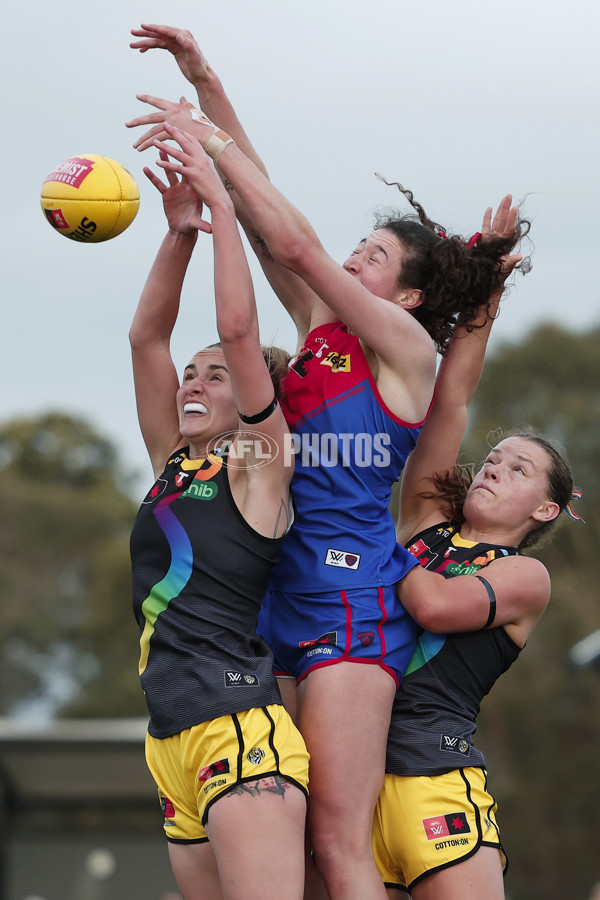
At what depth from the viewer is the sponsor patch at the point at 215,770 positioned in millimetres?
3640

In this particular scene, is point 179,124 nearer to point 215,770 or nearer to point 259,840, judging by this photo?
point 215,770

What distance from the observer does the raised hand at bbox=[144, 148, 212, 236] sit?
14.1 feet

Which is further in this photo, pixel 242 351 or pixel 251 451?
pixel 251 451

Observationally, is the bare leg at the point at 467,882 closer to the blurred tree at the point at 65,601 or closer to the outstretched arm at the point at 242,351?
the outstretched arm at the point at 242,351

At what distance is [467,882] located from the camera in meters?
4.00

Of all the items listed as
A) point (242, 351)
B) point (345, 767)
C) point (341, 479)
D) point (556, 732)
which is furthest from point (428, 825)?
point (556, 732)

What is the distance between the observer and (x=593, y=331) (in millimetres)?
26703

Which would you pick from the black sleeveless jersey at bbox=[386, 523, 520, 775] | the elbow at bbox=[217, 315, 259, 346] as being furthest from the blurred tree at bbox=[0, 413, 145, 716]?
the elbow at bbox=[217, 315, 259, 346]

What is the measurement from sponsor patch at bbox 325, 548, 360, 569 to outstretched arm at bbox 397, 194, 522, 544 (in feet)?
2.47

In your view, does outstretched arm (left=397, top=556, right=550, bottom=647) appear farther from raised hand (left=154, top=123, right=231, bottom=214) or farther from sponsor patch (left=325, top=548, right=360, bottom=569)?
raised hand (left=154, top=123, right=231, bottom=214)

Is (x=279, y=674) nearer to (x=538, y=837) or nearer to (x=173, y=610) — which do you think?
(x=173, y=610)

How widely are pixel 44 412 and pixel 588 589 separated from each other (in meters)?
18.8

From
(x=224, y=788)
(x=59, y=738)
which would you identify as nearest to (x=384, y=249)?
(x=224, y=788)

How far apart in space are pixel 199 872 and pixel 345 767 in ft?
1.97
